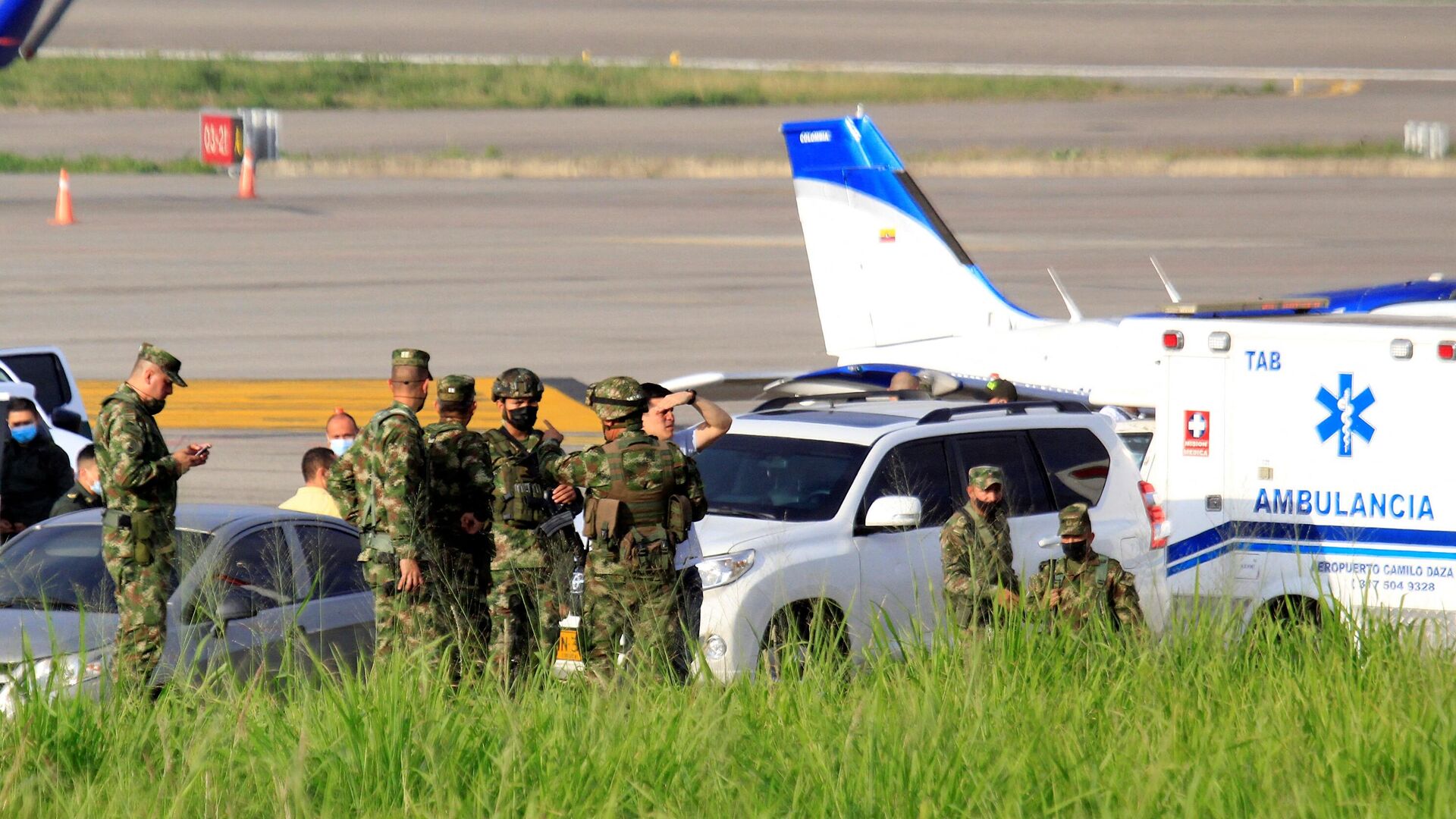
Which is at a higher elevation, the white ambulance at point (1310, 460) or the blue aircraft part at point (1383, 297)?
the blue aircraft part at point (1383, 297)

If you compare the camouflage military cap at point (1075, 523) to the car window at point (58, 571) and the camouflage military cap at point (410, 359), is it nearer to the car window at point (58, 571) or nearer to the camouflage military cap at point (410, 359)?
the camouflage military cap at point (410, 359)

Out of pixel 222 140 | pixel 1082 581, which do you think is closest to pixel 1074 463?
pixel 1082 581

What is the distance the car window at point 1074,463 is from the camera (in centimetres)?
948

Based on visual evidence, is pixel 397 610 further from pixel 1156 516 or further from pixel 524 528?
pixel 1156 516

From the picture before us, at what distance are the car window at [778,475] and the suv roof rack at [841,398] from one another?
50.9 inches

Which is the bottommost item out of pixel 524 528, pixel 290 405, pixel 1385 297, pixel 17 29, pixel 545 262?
pixel 524 528

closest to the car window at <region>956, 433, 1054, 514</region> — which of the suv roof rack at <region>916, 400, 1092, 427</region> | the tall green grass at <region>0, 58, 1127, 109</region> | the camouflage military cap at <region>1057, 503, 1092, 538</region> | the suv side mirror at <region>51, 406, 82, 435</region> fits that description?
the suv roof rack at <region>916, 400, 1092, 427</region>

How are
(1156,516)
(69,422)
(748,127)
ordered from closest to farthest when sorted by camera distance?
1. (1156,516)
2. (69,422)
3. (748,127)

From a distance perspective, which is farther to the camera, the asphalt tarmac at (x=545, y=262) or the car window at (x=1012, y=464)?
the asphalt tarmac at (x=545, y=262)

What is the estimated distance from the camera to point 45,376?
13211 millimetres

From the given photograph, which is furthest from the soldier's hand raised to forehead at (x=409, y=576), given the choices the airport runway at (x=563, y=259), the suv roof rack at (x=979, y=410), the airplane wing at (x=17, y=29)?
the airplane wing at (x=17, y=29)

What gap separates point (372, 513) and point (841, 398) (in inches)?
196

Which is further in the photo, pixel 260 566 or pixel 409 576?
pixel 260 566

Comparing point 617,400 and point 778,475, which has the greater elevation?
point 617,400
